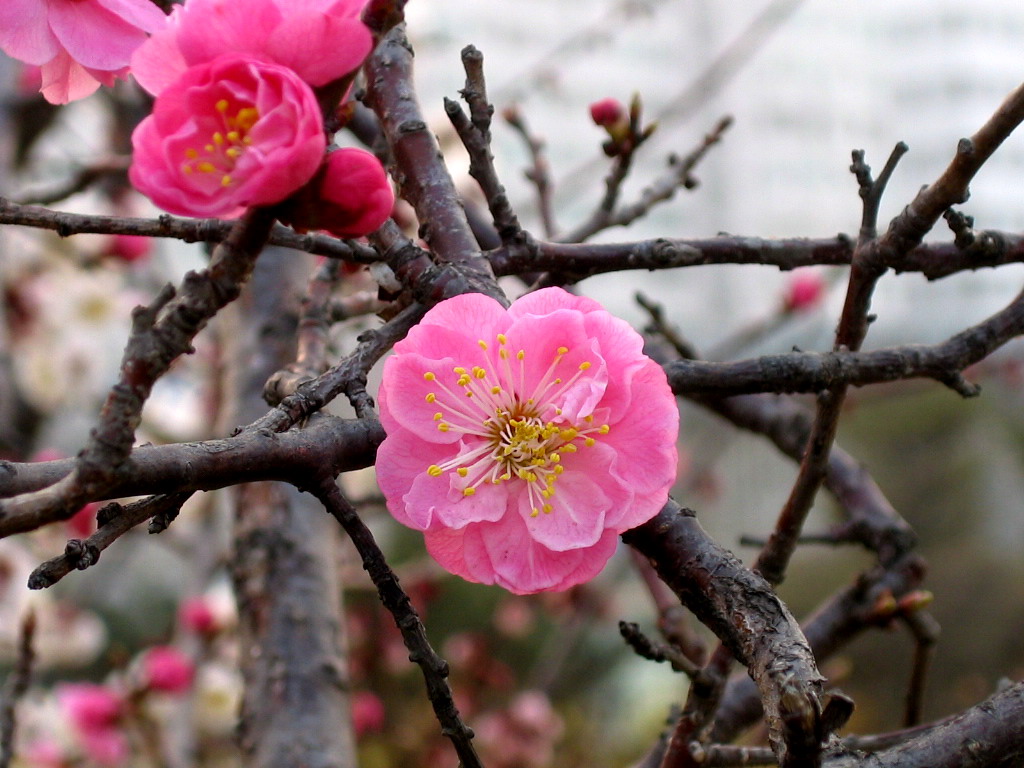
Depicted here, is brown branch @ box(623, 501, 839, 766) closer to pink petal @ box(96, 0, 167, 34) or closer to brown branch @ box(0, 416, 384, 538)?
brown branch @ box(0, 416, 384, 538)

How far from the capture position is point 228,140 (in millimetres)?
454

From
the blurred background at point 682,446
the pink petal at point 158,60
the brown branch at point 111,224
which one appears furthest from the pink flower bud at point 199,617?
the pink petal at point 158,60

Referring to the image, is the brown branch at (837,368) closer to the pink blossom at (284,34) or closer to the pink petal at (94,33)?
the pink blossom at (284,34)

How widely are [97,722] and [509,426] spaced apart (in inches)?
63.7

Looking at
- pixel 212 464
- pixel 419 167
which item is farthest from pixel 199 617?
pixel 212 464

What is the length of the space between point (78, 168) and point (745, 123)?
871 cm

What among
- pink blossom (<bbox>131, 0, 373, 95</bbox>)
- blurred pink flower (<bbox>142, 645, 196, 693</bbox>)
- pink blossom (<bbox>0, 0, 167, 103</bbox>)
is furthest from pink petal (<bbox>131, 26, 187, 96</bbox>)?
blurred pink flower (<bbox>142, 645, 196, 693</bbox>)

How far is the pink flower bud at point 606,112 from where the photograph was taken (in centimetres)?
103

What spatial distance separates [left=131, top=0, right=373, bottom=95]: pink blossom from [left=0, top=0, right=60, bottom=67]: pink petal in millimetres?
195

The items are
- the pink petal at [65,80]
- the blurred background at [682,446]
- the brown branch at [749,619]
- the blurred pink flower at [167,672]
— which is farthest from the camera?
the blurred background at [682,446]

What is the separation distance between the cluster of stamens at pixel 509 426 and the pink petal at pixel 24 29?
1.08ft

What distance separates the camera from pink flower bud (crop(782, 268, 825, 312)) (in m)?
2.28

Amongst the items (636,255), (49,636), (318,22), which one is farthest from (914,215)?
(49,636)

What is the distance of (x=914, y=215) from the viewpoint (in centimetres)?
63
